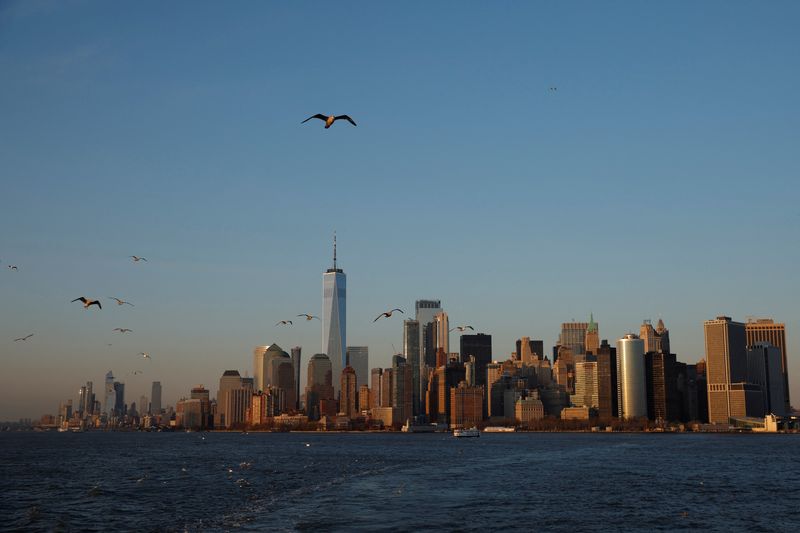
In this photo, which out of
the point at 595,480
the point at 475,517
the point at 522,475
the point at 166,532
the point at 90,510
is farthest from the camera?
the point at 522,475

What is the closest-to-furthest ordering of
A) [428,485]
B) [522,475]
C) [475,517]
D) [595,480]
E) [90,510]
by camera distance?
[475,517] → [90,510] → [428,485] → [595,480] → [522,475]

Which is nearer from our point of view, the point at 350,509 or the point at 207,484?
the point at 350,509

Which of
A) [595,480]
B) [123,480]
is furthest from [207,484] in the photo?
[595,480]

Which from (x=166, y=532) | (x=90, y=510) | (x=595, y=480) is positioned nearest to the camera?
(x=166, y=532)

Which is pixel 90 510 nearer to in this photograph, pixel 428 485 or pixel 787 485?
pixel 428 485

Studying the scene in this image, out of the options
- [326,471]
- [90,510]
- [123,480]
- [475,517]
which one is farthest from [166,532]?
[326,471]

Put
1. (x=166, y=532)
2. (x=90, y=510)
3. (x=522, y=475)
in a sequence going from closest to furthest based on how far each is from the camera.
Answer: (x=166, y=532) → (x=90, y=510) → (x=522, y=475)

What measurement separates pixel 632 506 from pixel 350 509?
85.6ft

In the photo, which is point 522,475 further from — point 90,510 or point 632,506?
point 90,510

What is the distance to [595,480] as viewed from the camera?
10456 centimetres

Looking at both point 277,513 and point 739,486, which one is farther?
point 739,486

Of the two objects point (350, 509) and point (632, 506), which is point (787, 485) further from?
point (350, 509)

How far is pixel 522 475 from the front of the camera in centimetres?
11225

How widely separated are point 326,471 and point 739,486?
53332mm
